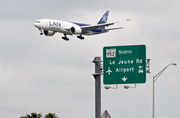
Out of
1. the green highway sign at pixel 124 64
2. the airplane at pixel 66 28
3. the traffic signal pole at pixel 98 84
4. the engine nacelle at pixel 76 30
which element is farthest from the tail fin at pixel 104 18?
the traffic signal pole at pixel 98 84

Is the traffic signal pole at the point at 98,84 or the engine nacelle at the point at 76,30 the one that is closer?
the traffic signal pole at the point at 98,84

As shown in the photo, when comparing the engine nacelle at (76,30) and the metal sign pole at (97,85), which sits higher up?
the engine nacelle at (76,30)

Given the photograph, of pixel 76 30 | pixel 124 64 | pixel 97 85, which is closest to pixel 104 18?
pixel 76 30

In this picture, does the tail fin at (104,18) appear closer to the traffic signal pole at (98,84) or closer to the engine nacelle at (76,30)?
the engine nacelle at (76,30)

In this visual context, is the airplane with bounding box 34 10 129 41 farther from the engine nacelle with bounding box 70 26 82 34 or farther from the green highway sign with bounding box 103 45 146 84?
the green highway sign with bounding box 103 45 146 84

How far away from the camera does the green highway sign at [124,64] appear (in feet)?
87.6

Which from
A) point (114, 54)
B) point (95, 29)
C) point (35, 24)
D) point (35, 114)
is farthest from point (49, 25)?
point (114, 54)

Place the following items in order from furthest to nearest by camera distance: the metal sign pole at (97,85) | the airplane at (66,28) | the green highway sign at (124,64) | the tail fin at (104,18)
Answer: the tail fin at (104,18)
the airplane at (66,28)
the metal sign pole at (97,85)
the green highway sign at (124,64)

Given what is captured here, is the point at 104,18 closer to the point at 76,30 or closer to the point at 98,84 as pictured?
the point at 76,30

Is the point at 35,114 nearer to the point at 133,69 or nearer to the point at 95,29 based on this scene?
the point at 133,69

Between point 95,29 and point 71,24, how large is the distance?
487cm

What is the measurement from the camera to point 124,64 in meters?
26.9

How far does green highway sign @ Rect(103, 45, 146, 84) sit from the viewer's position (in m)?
26.7

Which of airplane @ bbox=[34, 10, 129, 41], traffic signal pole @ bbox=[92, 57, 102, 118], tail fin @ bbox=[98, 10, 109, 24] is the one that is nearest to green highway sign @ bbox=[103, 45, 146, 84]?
traffic signal pole @ bbox=[92, 57, 102, 118]
